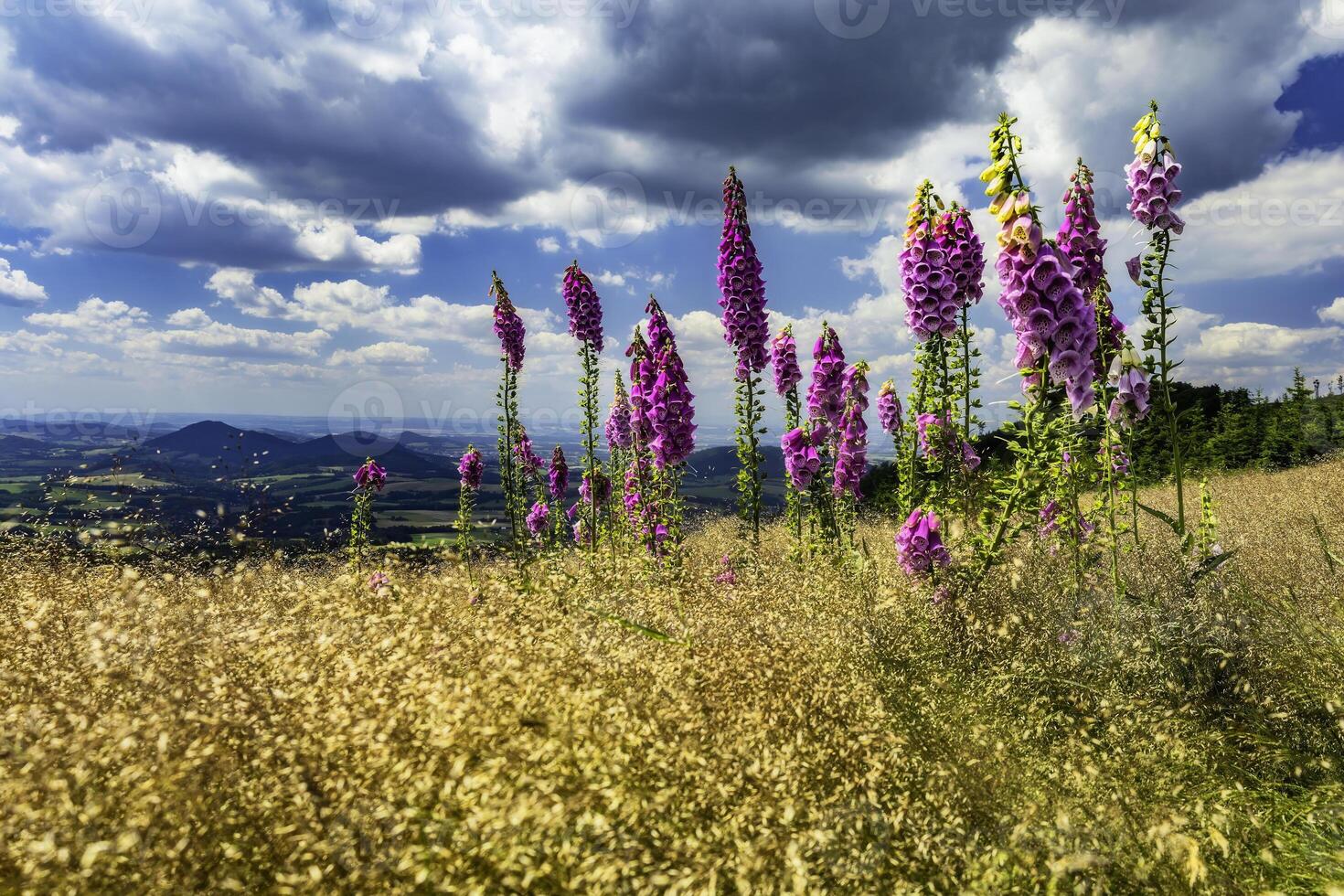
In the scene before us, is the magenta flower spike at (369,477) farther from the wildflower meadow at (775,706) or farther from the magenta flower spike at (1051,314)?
the magenta flower spike at (1051,314)

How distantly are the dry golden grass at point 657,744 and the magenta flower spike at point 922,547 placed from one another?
2.44 ft

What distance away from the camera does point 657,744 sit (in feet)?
7.52

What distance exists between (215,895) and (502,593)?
175 cm

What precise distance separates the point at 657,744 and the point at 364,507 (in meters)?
6.70

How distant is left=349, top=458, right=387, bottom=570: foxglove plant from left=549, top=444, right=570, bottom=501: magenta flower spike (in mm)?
2837

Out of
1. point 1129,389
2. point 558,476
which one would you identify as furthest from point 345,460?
point 1129,389

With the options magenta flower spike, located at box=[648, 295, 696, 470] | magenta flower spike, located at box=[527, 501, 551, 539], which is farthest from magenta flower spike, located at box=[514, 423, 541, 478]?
magenta flower spike, located at box=[648, 295, 696, 470]

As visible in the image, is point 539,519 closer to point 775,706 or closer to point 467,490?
point 467,490

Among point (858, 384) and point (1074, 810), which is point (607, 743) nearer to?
point (1074, 810)

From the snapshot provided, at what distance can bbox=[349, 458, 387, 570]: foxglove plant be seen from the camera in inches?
306

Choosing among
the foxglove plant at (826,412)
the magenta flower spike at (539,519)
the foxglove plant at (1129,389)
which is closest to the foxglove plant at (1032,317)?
the foxglove plant at (1129,389)

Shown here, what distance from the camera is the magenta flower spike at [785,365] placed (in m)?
7.58

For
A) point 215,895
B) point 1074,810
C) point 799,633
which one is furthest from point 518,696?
point 1074,810

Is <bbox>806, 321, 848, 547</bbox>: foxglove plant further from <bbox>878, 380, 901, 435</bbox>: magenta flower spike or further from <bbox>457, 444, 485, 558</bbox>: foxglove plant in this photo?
<bbox>457, 444, 485, 558</bbox>: foxglove plant
